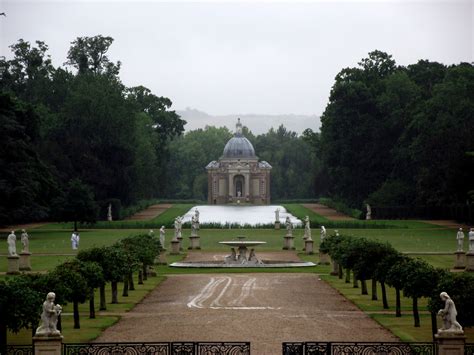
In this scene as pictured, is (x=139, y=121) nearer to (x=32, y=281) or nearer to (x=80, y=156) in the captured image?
(x=80, y=156)

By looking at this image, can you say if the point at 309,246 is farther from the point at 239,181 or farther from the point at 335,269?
the point at 239,181

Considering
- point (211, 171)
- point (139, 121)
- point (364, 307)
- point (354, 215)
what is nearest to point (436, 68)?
point (354, 215)

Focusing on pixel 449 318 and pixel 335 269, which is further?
pixel 335 269

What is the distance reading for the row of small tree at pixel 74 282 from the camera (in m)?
25.4

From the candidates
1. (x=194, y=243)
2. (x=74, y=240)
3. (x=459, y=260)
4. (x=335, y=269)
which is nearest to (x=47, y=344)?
(x=335, y=269)

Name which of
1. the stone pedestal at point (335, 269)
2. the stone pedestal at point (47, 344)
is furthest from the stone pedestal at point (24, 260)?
the stone pedestal at point (47, 344)

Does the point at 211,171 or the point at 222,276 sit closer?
the point at 222,276

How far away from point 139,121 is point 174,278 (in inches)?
2597

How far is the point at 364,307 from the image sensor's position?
35250 millimetres

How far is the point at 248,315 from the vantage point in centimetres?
3244

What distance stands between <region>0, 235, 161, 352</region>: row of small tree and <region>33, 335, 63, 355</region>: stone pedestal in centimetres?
215

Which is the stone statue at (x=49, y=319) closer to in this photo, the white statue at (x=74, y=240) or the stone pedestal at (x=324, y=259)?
the stone pedestal at (x=324, y=259)

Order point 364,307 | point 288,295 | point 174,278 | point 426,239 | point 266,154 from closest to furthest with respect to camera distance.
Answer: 1. point 364,307
2. point 288,295
3. point 174,278
4. point 426,239
5. point 266,154

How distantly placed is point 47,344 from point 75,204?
55.2 meters
